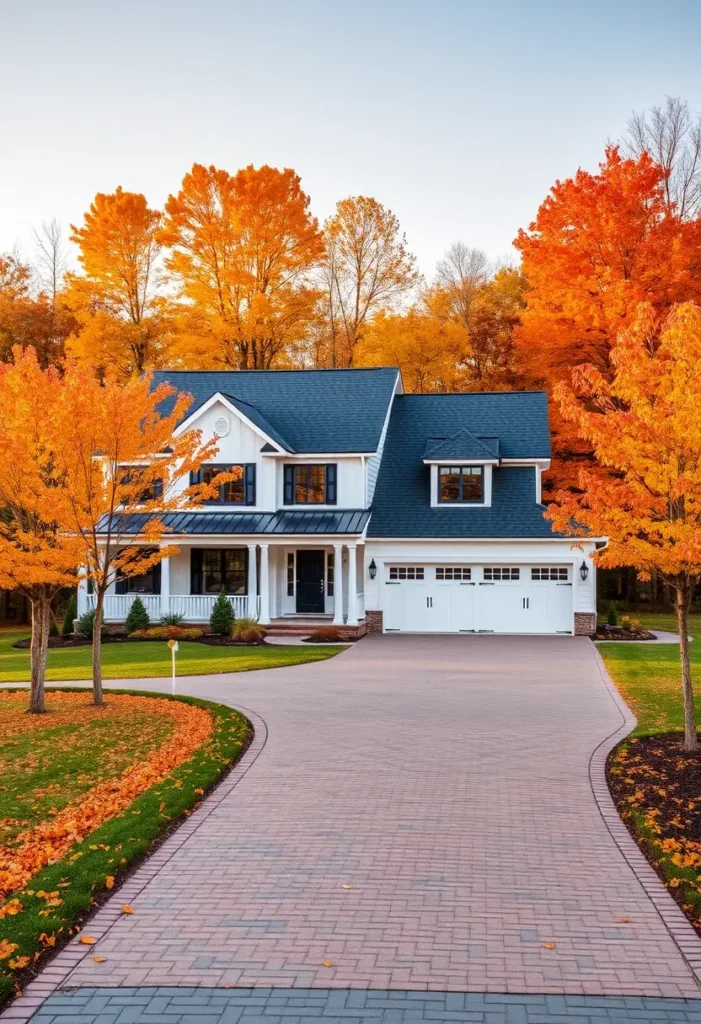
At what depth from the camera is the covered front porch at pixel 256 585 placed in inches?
1117

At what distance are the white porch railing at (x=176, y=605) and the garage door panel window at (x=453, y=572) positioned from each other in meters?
5.66

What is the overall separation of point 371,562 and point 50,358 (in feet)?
62.6

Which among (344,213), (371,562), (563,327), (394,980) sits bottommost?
(394,980)

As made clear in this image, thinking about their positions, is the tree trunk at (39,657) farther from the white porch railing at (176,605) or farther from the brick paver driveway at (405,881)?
the white porch railing at (176,605)

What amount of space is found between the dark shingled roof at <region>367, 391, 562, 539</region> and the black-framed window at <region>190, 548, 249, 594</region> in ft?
15.5

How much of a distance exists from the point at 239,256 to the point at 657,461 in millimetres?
31763

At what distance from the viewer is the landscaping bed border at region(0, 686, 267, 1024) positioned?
586 centimetres

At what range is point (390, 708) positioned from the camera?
15.5 metres

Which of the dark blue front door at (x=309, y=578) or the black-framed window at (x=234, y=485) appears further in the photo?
the dark blue front door at (x=309, y=578)

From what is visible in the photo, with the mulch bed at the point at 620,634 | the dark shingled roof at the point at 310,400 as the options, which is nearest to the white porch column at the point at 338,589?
the dark shingled roof at the point at 310,400

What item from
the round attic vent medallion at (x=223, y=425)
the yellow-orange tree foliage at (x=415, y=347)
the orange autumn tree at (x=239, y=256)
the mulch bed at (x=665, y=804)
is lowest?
the mulch bed at (x=665, y=804)

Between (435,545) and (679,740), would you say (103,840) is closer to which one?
(679,740)

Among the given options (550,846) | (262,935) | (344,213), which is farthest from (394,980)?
(344,213)

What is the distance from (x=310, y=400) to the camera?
32188 mm
